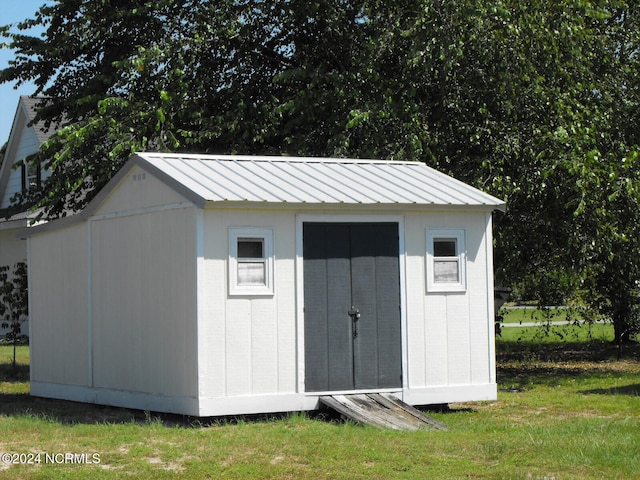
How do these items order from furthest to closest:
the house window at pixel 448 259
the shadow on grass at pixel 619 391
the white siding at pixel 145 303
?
the shadow on grass at pixel 619 391 < the house window at pixel 448 259 < the white siding at pixel 145 303

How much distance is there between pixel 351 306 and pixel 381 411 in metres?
1.47

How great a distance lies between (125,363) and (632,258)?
9.23m

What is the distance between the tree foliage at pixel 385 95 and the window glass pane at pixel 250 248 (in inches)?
191

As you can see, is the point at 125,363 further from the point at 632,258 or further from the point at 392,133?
the point at 632,258

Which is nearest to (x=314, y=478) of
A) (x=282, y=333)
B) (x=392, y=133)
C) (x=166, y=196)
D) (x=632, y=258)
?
(x=282, y=333)

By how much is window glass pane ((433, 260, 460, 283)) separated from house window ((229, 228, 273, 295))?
2.26 meters

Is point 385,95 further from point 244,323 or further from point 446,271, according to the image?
point 244,323

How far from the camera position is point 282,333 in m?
13.3

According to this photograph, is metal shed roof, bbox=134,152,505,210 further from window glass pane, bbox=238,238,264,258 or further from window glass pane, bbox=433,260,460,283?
window glass pane, bbox=433,260,460,283

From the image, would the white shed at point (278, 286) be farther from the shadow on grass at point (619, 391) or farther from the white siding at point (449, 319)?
the shadow on grass at point (619, 391)

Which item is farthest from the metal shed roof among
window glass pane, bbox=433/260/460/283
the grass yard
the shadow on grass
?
the shadow on grass

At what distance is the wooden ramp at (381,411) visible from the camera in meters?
12.3

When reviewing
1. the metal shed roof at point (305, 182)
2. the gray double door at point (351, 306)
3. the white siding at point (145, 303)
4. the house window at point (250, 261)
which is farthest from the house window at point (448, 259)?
the white siding at point (145, 303)

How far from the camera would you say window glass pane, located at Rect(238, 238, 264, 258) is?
13.1 metres
